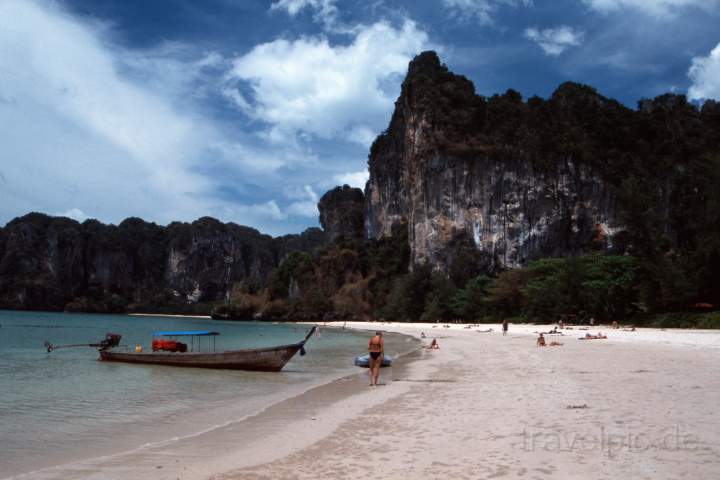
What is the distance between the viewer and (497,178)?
86.8m

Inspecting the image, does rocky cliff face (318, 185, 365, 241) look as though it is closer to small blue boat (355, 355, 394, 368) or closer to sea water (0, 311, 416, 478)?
small blue boat (355, 355, 394, 368)

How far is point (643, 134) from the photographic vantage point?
89000 mm

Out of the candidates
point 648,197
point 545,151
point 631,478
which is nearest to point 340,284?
point 545,151

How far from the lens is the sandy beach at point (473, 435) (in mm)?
5949

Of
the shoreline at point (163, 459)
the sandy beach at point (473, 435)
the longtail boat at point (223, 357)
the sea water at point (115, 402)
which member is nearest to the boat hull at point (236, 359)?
the longtail boat at point (223, 357)

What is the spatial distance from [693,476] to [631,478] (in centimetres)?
58

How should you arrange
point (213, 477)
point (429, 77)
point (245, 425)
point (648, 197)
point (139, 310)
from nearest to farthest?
point (213, 477) → point (245, 425) → point (648, 197) → point (429, 77) → point (139, 310)

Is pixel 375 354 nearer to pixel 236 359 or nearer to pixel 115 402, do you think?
pixel 115 402

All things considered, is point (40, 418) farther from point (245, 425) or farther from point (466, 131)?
point (466, 131)

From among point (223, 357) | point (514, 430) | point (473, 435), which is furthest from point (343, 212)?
point (473, 435)

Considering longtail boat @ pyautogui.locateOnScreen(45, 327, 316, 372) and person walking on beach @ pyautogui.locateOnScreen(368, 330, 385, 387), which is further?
longtail boat @ pyautogui.locateOnScreen(45, 327, 316, 372)

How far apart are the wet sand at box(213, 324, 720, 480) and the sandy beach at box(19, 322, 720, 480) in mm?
20

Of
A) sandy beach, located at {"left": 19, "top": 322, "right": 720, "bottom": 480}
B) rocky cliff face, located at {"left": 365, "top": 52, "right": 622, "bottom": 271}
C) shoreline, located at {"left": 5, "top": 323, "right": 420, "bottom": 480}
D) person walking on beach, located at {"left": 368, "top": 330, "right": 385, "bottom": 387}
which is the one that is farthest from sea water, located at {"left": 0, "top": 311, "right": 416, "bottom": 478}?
rocky cliff face, located at {"left": 365, "top": 52, "right": 622, "bottom": 271}

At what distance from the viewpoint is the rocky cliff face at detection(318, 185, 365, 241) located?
14188cm
